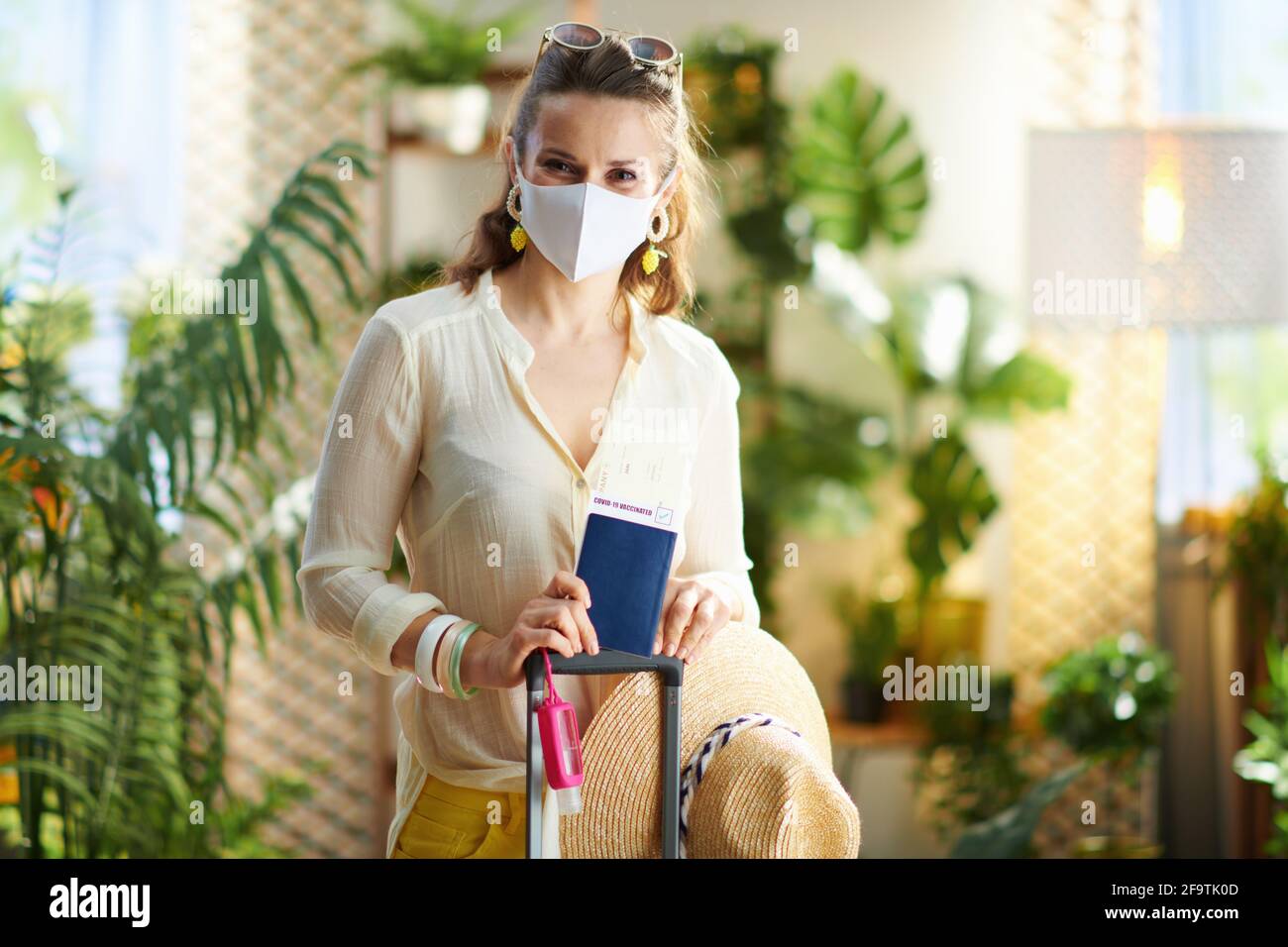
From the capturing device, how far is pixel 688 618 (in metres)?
1.06

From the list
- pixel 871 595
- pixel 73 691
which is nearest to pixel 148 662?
pixel 73 691

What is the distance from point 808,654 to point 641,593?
10.0ft

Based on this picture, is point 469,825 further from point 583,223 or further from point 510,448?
point 583,223

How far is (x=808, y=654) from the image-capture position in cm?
399

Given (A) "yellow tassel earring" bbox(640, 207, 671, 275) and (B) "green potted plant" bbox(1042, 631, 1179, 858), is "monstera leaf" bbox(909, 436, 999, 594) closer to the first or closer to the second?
(B) "green potted plant" bbox(1042, 631, 1179, 858)

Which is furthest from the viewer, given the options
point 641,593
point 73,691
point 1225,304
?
point 1225,304

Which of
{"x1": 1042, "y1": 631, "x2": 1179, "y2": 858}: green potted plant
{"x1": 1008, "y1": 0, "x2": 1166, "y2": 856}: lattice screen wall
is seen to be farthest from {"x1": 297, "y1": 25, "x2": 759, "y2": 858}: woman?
{"x1": 1008, "y1": 0, "x2": 1166, "y2": 856}: lattice screen wall

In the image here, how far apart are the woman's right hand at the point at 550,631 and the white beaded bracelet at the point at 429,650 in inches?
2.0

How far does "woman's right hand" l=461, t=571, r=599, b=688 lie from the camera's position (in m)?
0.98

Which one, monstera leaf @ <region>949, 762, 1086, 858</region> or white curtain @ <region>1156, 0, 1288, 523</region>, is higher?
white curtain @ <region>1156, 0, 1288, 523</region>

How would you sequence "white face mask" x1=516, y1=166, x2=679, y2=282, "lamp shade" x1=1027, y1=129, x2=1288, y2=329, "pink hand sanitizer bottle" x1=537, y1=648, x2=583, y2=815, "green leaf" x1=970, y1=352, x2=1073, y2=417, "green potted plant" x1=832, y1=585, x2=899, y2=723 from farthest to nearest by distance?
"green potted plant" x1=832, y1=585, x2=899, y2=723 < "green leaf" x1=970, y1=352, x2=1073, y2=417 < "lamp shade" x1=1027, y1=129, x2=1288, y2=329 < "white face mask" x1=516, y1=166, x2=679, y2=282 < "pink hand sanitizer bottle" x1=537, y1=648, x2=583, y2=815

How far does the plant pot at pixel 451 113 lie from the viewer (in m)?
3.64

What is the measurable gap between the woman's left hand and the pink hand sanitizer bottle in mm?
99

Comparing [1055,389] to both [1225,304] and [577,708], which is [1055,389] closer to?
[1225,304]
